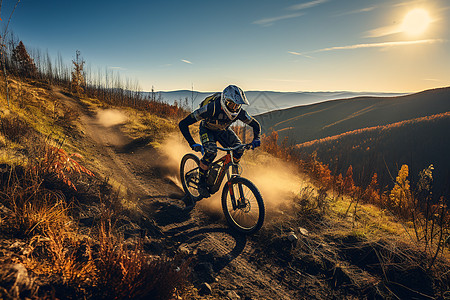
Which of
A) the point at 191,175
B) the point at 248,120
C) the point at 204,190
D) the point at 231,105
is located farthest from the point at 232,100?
the point at 191,175

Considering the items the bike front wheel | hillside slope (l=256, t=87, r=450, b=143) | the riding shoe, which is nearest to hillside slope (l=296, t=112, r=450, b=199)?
hillside slope (l=256, t=87, r=450, b=143)

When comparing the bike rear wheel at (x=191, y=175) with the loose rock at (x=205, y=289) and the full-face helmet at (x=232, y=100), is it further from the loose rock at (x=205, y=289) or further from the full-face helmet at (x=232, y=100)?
the loose rock at (x=205, y=289)

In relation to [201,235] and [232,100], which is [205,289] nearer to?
[201,235]

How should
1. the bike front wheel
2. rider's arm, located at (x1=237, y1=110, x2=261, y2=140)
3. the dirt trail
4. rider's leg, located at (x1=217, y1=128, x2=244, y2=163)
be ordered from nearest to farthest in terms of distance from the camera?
the dirt trail < the bike front wheel < rider's arm, located at (x1=237, y1=110, x2=261, y2=140) < rider's leg, located at (x1=217, y1=128, x2=244, y2=163)

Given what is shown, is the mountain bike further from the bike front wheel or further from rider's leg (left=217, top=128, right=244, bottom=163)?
rider's leg (left=217, top=128, right=244, bottom=163)

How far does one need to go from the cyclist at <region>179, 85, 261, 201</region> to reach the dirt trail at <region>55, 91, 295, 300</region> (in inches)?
36.1

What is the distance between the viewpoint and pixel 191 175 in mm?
5762

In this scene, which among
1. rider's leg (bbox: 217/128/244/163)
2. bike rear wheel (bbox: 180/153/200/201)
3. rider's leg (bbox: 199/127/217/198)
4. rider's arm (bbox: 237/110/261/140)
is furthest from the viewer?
bike rear wheel (bbox: 180/153/200/201)

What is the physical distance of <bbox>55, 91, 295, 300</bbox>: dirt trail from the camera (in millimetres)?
3117

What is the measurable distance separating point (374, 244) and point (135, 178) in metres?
6.49

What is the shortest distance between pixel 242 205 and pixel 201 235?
1039 millimetres

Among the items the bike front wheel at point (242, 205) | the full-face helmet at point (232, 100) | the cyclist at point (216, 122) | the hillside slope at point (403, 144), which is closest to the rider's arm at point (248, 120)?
the cyclist at point (216, 122)

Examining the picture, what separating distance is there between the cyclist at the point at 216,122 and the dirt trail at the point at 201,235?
916 millimetres

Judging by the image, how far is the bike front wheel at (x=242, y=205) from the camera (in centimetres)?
411
